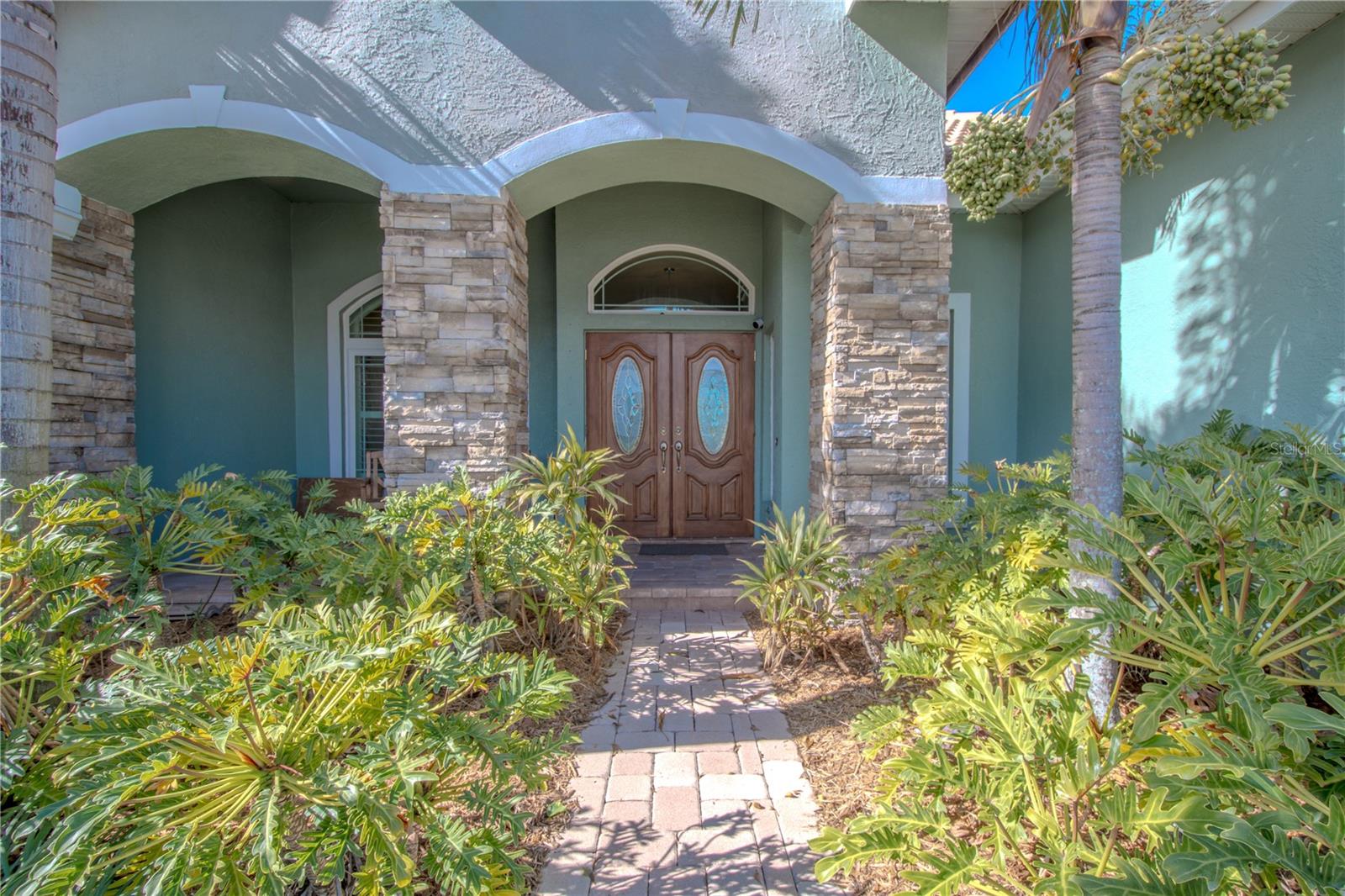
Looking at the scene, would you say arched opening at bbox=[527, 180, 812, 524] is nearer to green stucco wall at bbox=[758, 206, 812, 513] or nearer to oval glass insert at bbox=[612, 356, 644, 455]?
oval glass insert at bbox=[612, 356, 644, 455]

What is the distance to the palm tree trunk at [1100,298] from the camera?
2150 millimetres

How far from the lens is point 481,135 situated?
4.01 m

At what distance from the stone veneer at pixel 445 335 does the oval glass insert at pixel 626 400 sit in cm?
223

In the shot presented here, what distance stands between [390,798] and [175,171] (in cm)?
450

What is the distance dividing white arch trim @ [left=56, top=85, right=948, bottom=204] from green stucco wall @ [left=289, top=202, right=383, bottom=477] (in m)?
2.53

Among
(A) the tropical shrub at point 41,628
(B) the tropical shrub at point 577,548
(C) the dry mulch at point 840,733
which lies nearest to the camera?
(A) the tropical shrub at point 41,628

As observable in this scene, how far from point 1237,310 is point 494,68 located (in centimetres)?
426

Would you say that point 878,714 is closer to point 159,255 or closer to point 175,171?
point 175,171

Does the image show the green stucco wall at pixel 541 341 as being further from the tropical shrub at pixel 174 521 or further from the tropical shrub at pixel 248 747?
the tropical shrub at pixel 248 747

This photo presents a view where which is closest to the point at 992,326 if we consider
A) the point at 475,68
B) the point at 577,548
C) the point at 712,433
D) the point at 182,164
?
the point at 712,433

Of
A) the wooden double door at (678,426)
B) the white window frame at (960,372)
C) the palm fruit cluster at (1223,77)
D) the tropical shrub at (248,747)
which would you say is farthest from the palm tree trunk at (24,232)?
the white window frame at (960,372)

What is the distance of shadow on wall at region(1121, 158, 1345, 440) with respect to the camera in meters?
3.32

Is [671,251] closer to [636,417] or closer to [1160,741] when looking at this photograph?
[636,417]

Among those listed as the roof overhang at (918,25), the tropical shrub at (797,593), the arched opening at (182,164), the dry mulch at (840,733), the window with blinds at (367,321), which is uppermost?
the roof overhang at (918,25)
